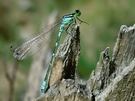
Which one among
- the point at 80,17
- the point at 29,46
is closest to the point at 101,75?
the point at 29,46

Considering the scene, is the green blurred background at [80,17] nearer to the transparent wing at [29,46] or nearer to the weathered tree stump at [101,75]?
the transparent wing at [29,46]

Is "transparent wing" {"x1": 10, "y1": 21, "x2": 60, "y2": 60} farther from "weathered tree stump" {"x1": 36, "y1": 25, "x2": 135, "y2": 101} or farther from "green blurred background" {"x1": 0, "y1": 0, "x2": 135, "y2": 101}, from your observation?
"green blurred background" {"x1": 0, "y1": 0, "x2": 135, "y2": 101}

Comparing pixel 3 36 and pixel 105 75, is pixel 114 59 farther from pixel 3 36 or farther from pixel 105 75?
pixel 3 36

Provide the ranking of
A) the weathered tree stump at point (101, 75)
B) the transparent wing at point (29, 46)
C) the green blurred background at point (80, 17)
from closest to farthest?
the weathered tree stump at point (101, 75)
the transparent wing at point (29, 46)
the green blurred background at point (80, 17)

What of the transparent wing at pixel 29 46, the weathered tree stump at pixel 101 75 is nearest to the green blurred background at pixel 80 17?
the transparent wing at pixel 29 46

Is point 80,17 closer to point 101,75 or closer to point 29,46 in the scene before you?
point 29,46

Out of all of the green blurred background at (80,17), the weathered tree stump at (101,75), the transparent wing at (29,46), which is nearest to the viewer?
the weathered tree stump at (101,75)
